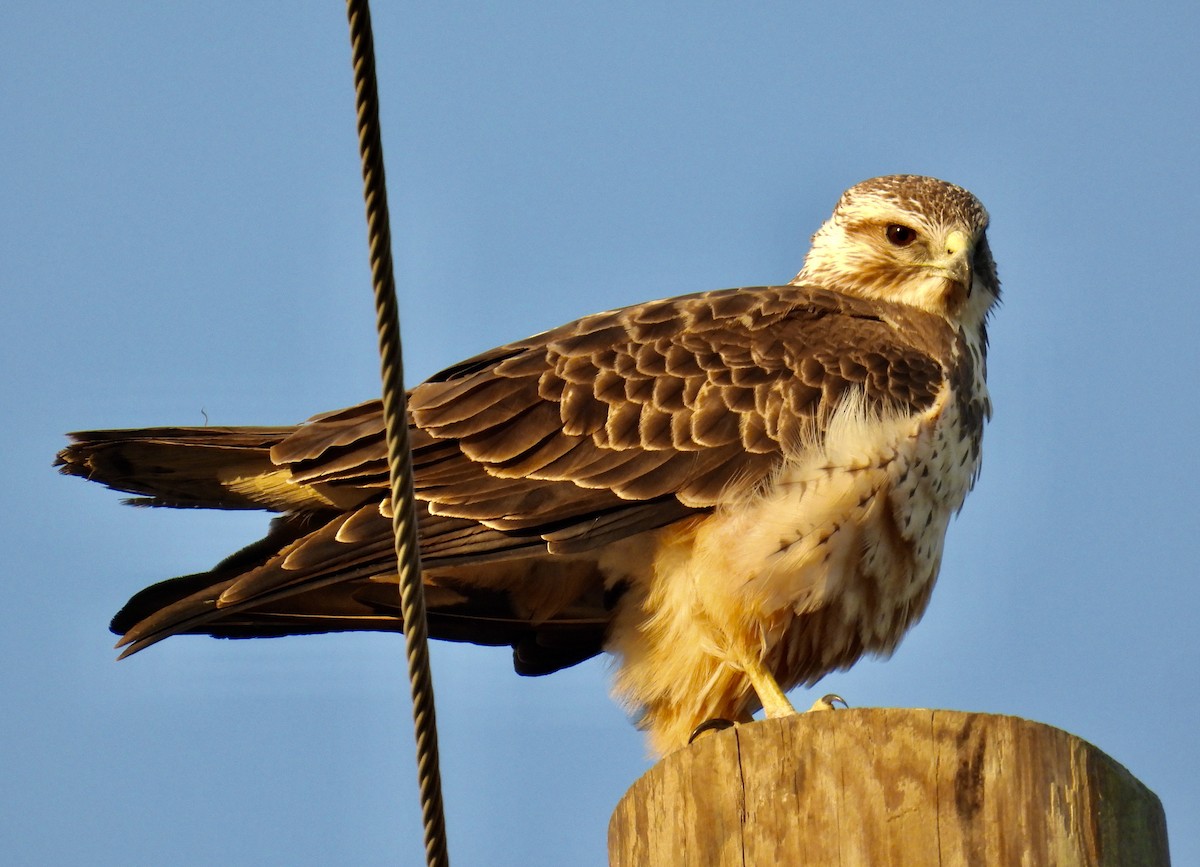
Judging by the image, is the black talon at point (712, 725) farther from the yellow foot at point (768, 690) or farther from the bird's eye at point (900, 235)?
the bird's eye at point (900, 235)

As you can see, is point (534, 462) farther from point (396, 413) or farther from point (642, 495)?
point (396, 413)

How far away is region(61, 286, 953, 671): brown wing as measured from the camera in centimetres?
561

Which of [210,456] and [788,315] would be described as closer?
[210,456]

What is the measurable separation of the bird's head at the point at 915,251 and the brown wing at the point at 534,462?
1.26 ft

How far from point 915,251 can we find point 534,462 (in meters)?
2.03

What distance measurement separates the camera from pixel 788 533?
5.50 meters

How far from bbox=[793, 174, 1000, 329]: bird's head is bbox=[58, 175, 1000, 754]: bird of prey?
1.37 ft

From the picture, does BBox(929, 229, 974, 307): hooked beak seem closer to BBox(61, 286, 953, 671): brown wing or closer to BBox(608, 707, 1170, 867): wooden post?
BBox(61, 286, 953, 671): brown wing

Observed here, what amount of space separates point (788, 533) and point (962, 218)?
2.07 m

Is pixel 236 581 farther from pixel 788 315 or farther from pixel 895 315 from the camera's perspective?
pixel 895 315

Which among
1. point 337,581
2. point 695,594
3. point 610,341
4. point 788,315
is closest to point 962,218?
point 788,315

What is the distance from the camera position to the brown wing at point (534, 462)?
5609mm

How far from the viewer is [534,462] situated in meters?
5.88

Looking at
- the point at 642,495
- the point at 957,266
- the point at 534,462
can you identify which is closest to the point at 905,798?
the point at 642,495
